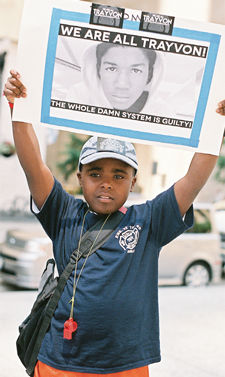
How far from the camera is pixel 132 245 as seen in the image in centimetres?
188

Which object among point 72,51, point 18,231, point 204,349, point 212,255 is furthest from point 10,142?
point 72,51

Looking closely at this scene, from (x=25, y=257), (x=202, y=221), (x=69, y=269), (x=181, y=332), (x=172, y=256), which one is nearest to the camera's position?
(x=69, y=269)

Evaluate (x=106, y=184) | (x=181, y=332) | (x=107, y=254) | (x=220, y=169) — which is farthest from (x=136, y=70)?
(x=220, y=169)

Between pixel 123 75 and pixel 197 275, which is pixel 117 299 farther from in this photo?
pixel 197 275

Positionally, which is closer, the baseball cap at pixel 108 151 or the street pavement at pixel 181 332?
the baseball cap at pixel 108 151

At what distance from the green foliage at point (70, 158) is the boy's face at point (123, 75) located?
1634 centimetres

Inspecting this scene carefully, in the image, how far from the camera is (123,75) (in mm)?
1852

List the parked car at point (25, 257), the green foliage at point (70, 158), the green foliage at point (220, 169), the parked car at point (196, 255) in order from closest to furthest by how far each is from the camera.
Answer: the parked car at point (25, 257) < the parked car at point (196, 255) < the green foliage at point (70, 158) < the green foliage at point (220, 169)

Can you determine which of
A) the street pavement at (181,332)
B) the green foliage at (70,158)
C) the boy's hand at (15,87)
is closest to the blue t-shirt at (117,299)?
the boy's hand at (15,87)

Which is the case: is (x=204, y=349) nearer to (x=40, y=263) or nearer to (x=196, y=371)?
(x=196, y=371)

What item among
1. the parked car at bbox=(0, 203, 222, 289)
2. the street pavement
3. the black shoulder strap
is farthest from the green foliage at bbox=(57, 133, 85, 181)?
the black shoulder strap

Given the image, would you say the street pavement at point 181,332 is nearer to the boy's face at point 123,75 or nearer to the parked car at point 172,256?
the parked car at point 172,256

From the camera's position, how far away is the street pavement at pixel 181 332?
12.0 ft

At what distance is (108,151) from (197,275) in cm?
628
